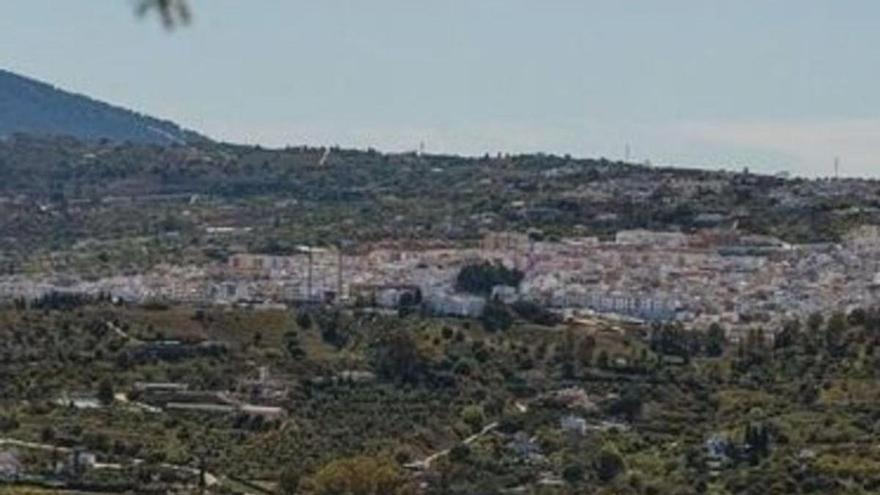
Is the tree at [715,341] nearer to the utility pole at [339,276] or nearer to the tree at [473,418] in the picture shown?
the tree at [473,418]

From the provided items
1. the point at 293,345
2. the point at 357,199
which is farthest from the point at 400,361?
the point at 357,199


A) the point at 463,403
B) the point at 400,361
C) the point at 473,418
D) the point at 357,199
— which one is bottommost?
the point at 473,418

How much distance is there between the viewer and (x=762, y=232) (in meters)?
88.2

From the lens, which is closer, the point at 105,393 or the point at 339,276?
the point at 105,393

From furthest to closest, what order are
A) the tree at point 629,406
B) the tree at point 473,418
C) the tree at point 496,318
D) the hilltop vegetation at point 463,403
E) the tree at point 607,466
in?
the tree at point 496,318
the tree at point 629,406
the tree at point 473,418
the tree at point 607,466
the hilltop vegetation at point 463,403

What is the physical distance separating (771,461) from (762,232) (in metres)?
49.0

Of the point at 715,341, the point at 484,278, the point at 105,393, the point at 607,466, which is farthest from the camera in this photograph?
the point at 484,278

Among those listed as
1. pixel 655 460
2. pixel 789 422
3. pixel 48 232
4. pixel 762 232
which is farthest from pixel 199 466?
pixel 48 232

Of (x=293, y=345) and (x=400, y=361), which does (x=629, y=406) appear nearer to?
(x=400, y=361)

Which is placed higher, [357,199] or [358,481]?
[357,199]

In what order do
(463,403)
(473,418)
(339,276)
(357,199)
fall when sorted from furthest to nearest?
(357,199) → (339,276) → (463,403) → (473,418)

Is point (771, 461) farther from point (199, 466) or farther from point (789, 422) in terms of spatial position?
point (199, 466)

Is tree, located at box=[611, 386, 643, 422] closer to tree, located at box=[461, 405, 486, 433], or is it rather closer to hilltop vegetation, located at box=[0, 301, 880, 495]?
hilltop vegetation, located at box=[0, 301, 880, 495]

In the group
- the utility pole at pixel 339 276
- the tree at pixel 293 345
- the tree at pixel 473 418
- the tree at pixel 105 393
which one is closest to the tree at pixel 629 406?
the tree at pixel 473 418
